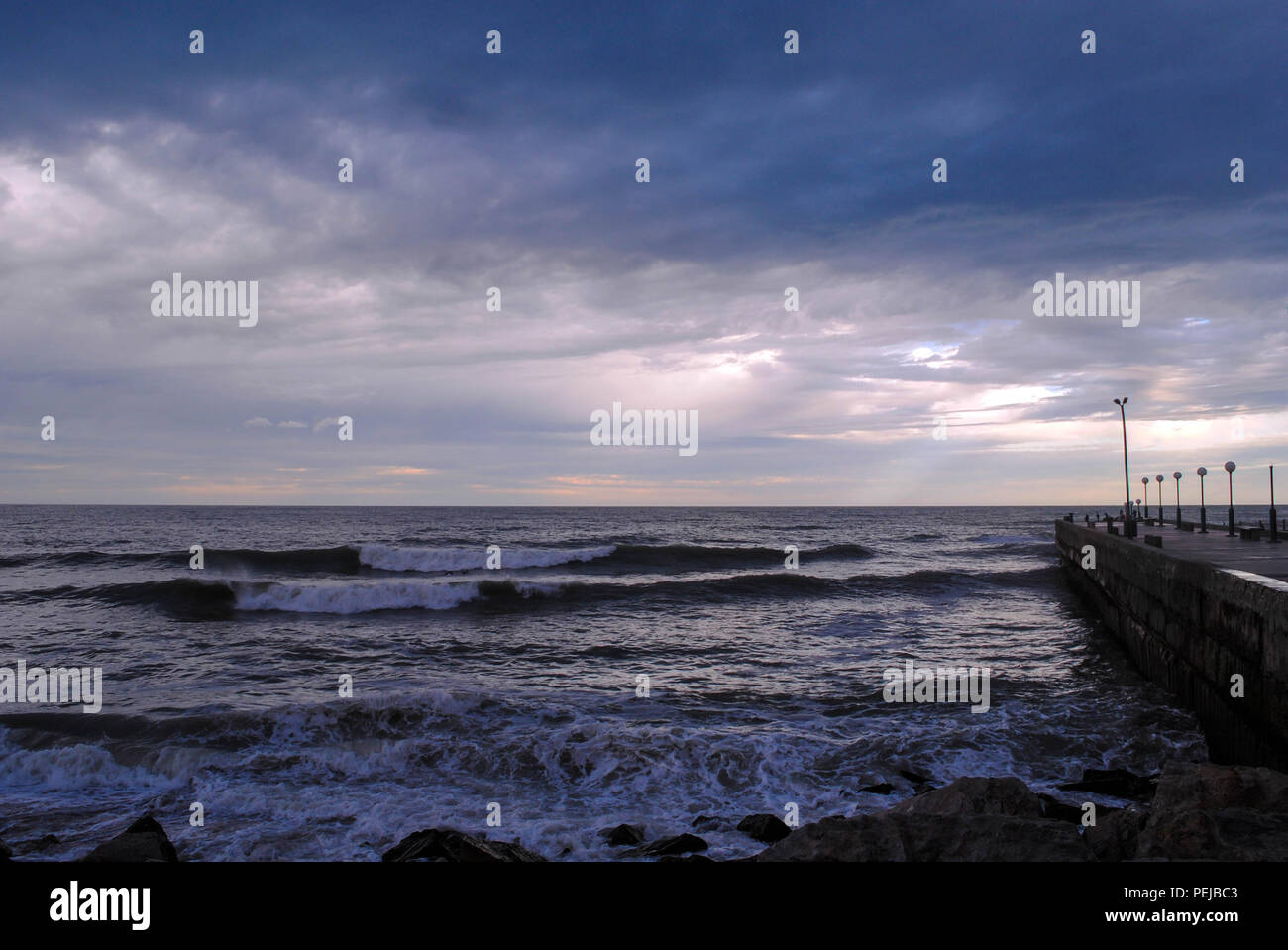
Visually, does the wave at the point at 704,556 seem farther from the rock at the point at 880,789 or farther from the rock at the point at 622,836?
the rock at the point at 622,836

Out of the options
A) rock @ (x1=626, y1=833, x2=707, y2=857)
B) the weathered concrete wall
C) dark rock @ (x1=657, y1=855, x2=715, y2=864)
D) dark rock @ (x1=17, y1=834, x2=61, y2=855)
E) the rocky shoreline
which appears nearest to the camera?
the rocky shoreline

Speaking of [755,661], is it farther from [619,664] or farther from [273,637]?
[273,637]

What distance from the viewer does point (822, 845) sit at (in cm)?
555

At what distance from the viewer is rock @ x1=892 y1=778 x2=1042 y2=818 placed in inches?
270

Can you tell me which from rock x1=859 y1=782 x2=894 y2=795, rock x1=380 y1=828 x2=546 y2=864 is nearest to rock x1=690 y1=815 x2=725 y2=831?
rock x1=380 y1=828 x2=546 y2=864

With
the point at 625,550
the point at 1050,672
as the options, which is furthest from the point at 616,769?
the point at 625,550

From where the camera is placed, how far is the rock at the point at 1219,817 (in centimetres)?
503

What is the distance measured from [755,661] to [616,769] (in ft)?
24.6

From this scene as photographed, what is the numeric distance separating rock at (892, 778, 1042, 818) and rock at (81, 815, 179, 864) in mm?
6394

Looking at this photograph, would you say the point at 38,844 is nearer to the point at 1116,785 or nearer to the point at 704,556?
the point at 1116,785

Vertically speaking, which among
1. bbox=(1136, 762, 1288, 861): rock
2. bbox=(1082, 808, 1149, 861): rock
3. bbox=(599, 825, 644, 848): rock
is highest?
bbox=(1136, 762, 1288, 861): rock

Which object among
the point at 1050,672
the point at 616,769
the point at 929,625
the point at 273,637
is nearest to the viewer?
the point at 616,769

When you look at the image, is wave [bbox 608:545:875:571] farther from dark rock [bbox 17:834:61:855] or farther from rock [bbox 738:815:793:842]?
dark rock [bbox 17:834:61:855]
